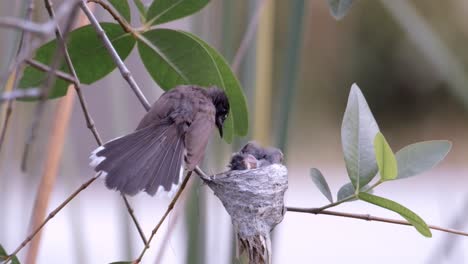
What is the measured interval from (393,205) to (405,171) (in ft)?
0.28

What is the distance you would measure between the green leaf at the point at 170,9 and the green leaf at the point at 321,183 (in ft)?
1.07

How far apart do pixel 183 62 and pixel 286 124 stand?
13.6 inches

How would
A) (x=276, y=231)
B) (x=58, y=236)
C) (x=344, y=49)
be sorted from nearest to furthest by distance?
(x=276, y=231)
(x=58, y=236)
(x=344, y=49)

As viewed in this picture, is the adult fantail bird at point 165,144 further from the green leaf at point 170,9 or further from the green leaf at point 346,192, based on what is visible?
the green leaf at point 346,192

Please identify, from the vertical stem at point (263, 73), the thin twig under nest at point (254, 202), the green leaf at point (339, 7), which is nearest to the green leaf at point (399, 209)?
the thin twig under nest at point (254, 202)

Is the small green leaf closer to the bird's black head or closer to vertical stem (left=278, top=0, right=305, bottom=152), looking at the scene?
the bird's black head

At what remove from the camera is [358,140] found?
3.30 ft

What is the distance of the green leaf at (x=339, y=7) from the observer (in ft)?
3.48

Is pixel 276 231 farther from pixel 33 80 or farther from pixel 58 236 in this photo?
pixel 58 236

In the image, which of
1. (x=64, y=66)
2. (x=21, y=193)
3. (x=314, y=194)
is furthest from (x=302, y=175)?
(x=64, y=66)

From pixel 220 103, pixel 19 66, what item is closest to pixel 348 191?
pixel 220 103

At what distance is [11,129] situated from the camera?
2027 millimetres

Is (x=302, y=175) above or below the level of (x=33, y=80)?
above

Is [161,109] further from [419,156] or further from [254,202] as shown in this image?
[419,156]
